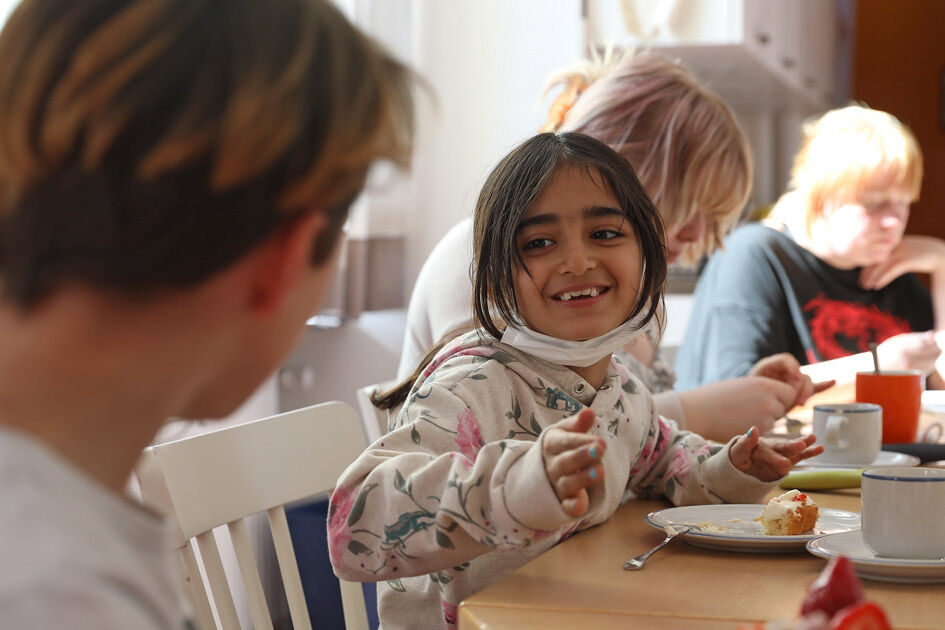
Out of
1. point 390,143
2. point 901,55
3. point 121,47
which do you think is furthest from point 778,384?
point 901,55

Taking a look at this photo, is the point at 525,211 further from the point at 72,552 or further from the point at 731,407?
the point at 72,552

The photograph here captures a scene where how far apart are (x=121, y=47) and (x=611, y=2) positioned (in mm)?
2535

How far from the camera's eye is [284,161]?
466 mm

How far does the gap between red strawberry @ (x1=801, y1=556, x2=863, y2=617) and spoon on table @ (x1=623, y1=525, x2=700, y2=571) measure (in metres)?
0.37

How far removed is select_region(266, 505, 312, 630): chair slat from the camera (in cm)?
112

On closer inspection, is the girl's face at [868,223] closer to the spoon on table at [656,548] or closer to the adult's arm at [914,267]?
the adult's arm at [914,267]

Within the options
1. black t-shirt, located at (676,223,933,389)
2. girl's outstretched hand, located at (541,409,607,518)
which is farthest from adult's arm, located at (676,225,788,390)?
girl's outstretched hand, located at (541,409,607,518)

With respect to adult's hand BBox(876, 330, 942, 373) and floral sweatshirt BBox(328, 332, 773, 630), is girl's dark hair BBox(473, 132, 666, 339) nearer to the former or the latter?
floral sweatshirt BBox(328, 332, 773, 630)

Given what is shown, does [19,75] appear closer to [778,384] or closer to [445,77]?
[778,384]

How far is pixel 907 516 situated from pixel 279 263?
556 mm

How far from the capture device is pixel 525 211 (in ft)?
3.42

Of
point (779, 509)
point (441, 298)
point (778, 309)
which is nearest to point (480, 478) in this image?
point (779, 509)

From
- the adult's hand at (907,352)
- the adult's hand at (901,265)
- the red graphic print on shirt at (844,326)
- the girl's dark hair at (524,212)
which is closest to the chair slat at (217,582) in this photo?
the girl's dark hair at (524,212)

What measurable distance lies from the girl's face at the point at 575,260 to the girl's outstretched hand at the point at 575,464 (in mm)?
347
